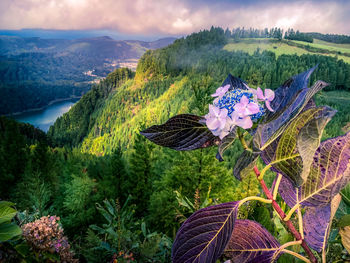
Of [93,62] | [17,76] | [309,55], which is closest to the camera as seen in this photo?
[309,55]

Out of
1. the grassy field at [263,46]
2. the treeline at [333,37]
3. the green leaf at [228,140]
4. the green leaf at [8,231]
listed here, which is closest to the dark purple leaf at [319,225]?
the green leaf at [228,140]

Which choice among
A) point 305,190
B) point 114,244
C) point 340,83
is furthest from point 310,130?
point 340,83

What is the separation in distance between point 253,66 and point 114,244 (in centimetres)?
6258

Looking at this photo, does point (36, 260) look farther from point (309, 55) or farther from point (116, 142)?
point (309, 55)

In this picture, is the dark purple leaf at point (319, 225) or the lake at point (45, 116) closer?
the dark purple leaf at point (319, 225)

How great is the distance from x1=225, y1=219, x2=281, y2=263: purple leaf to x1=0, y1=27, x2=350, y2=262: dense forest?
0.14 meters

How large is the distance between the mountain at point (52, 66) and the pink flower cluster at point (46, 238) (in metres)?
99.1

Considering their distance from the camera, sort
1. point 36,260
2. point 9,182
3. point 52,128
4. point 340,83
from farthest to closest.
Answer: point 52,128
point 340,83
point 9,182
point 36,260

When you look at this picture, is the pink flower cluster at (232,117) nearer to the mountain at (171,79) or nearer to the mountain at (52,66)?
the mountain at (171,79)

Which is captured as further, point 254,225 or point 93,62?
point 93,62

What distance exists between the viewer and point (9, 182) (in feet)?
62.1

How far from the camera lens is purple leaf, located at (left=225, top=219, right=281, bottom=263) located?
503 millimetres

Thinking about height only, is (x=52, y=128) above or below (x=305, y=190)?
below

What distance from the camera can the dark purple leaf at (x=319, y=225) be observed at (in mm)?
527
